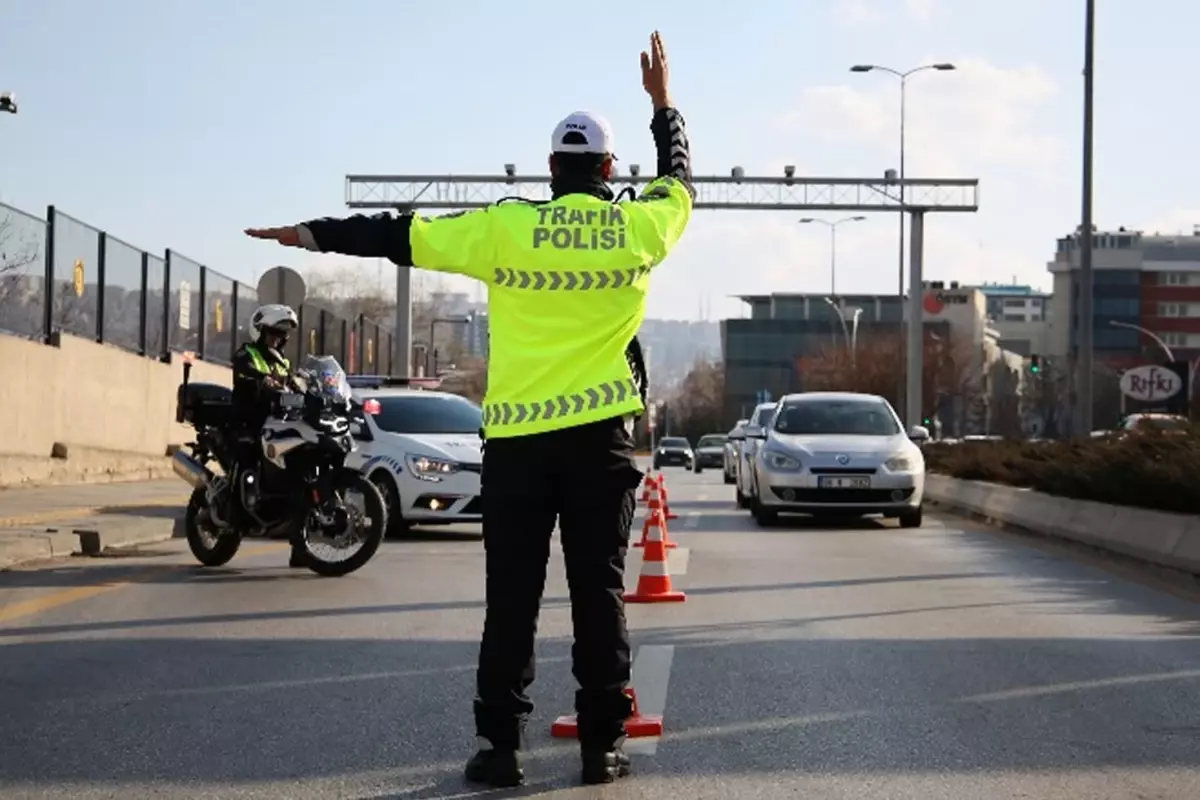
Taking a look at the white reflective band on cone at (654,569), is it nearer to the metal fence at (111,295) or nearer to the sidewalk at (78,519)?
the sidewalk at (78,519)

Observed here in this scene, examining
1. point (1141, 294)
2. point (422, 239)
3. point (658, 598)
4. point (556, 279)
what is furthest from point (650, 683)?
point (1141, 294)

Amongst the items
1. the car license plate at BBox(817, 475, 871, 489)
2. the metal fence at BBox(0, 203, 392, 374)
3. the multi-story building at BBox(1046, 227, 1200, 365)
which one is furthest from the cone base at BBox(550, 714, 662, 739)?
the multi-story building at BBox(1046, 227, 1200, 365)

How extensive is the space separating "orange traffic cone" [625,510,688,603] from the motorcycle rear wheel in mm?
3206

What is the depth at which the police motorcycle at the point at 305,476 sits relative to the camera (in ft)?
44.5

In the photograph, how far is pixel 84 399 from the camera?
2889cm

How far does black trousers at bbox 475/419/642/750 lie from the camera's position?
633 cm

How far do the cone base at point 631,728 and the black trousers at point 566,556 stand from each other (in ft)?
2.46

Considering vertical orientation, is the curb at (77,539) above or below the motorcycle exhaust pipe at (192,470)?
below

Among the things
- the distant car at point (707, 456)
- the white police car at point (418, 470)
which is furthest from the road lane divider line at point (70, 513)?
the distant car at point (707, 456)

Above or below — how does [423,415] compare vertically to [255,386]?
below

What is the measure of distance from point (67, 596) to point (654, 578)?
11.5ft

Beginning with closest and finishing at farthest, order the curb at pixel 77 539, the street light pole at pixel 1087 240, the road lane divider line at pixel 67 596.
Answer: the road lane divider line at pixel 67 596
the curb at pixel 77 539
the street light pole at pixel 1087 240

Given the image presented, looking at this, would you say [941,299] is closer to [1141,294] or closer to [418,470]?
[1141,294]

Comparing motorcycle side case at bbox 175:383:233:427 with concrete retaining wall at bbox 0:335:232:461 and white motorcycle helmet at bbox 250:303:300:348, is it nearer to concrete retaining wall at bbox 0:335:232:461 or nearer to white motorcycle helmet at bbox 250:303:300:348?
white motorcycle helmet at bbox 250:303:300:348
